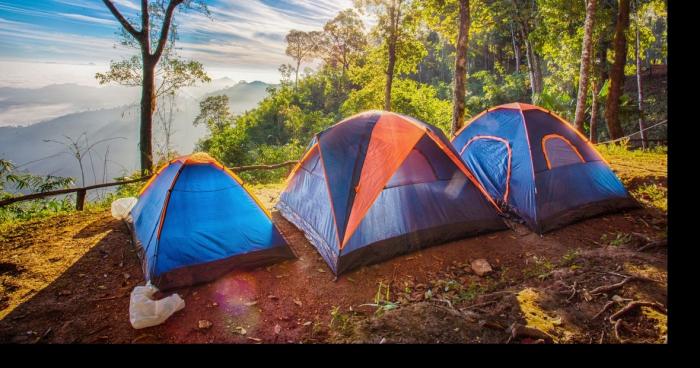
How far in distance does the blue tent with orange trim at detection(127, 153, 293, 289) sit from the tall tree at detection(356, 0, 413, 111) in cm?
1183

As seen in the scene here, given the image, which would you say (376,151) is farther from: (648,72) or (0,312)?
(648,72)

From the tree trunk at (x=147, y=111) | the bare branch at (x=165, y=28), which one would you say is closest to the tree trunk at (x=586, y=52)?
the bare branch at (x=165, y=28)

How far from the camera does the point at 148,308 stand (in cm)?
383

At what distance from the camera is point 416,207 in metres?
5.29

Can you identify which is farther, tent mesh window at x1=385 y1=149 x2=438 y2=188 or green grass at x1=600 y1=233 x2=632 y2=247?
tent mesh window at x1=385 y1=149 x2=438 y2=188

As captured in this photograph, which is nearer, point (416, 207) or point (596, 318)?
point (596, 318)

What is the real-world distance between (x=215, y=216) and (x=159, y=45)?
8476 millimetres

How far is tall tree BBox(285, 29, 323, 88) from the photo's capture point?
40406 mm

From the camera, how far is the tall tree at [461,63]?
8.95m

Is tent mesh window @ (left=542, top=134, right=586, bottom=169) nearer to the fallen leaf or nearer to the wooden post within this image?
the fallen leaf

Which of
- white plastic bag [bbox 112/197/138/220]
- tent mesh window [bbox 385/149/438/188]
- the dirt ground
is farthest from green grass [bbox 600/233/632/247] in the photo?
white plastic bag [bbox 112/197/138/220]

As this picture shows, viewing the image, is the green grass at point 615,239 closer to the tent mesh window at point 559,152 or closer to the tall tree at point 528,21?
the tent mesh window at point 559,152

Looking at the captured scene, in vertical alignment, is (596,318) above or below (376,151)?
below

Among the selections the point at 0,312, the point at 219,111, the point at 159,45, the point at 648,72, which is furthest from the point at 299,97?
the point at 0,312
